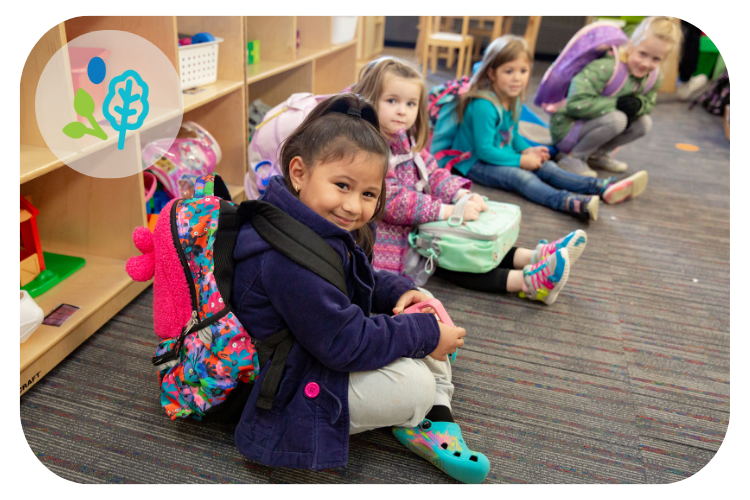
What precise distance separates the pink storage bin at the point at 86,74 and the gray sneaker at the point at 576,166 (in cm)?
211

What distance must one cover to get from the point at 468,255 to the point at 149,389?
0.95m

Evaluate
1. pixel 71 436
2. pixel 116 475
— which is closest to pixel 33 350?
pixel 71 436

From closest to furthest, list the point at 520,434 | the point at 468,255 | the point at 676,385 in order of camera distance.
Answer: the point at 520,434
the point at 676,385
the point at 468,255

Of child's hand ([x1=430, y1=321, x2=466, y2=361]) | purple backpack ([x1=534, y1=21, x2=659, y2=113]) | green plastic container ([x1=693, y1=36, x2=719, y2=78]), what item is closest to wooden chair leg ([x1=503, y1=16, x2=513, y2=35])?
green plastic container ([x1=693, y1=36, x2=719, y2=78])

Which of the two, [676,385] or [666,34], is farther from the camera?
[666,34]

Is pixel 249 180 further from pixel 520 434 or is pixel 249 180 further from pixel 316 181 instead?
pixel 520 434

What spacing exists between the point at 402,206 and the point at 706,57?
413 cm

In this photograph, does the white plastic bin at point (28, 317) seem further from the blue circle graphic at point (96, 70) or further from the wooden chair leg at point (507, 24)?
the wooden chair leg at point (507, 24)

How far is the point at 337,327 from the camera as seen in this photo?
3.11ft

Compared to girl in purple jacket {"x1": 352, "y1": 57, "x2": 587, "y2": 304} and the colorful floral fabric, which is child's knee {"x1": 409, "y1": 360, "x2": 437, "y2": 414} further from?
girl in purple jacket {"x1": 352, "y1": 57, "x2": 587, "y2": 304}

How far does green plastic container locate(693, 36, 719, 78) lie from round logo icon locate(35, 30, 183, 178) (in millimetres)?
4420

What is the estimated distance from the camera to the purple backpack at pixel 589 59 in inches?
102

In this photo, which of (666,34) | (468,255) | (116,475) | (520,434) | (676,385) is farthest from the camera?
(666,34)

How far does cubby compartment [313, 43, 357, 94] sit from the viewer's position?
3.20 metres
